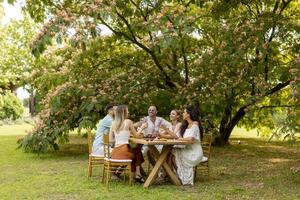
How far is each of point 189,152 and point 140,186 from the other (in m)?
1.07

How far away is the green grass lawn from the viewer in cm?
770

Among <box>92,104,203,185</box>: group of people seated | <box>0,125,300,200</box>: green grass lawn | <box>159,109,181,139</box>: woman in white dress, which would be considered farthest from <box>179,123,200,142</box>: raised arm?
<box>0,125,300,200</box>: green grass lawn

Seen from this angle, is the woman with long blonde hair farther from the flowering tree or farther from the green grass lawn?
the flowering tree

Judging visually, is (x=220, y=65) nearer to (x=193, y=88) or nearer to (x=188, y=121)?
(x=193, y=88)

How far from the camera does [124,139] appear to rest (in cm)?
870

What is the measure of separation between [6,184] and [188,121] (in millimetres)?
3537

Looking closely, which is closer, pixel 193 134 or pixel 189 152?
pixel 193 134

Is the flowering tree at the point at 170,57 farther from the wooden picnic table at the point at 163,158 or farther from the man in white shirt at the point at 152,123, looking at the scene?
the wooden picnic table at the point at 163,158

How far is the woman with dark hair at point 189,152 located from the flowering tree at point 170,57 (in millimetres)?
2092

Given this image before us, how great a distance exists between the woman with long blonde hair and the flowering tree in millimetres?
2159

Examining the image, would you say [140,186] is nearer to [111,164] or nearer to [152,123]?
[111,164]

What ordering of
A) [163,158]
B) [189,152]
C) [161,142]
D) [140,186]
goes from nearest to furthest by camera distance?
[161,142] < [140,186] < [163,158] < [189,152]

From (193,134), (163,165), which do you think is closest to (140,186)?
(163,165)

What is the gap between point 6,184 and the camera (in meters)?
8.80
